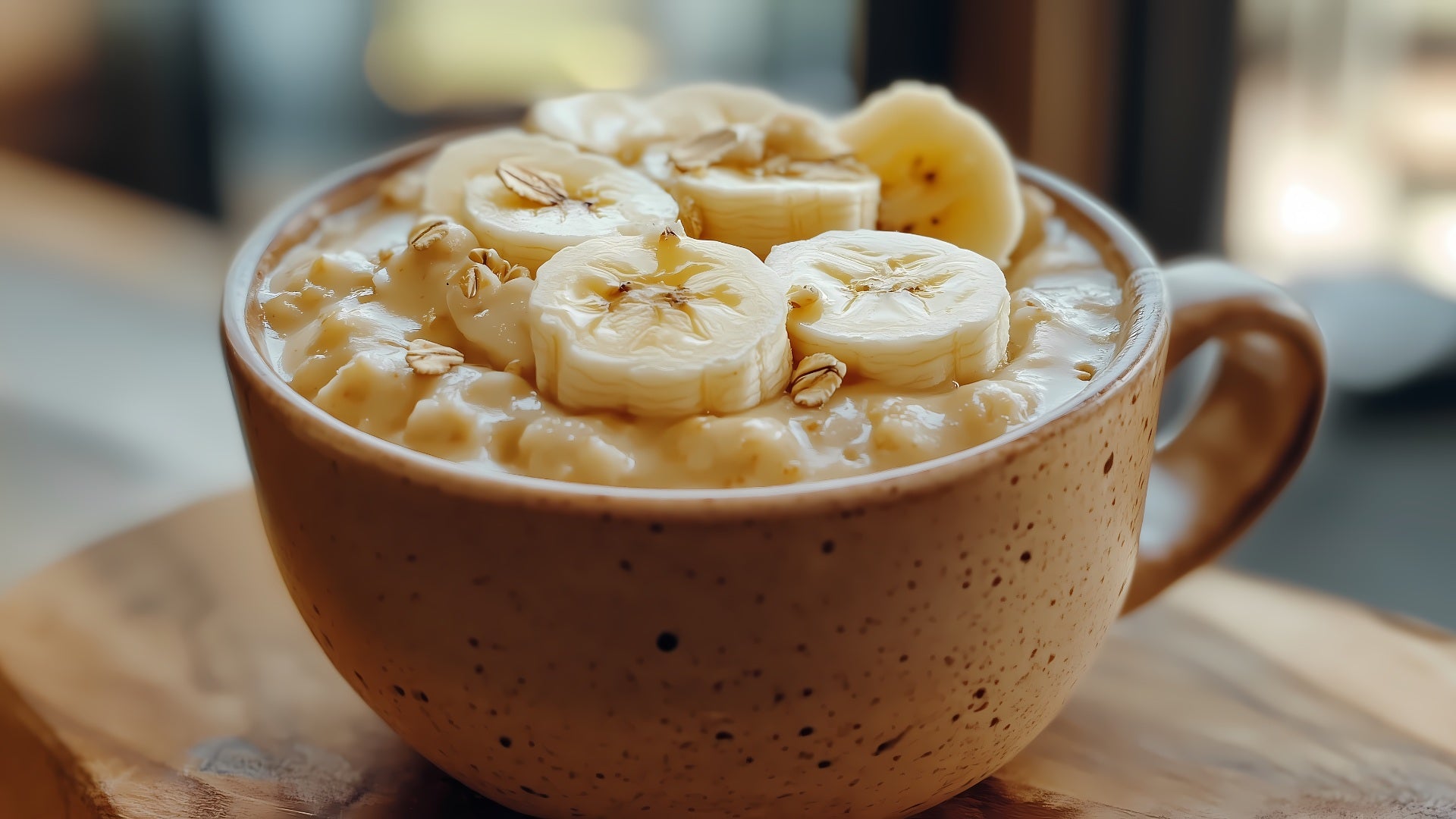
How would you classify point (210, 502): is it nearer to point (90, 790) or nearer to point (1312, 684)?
point (90, 790)

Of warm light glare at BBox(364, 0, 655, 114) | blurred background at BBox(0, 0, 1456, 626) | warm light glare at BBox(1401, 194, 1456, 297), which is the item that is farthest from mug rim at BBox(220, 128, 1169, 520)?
warm light glare at BBox(364, 0, 655, 114)

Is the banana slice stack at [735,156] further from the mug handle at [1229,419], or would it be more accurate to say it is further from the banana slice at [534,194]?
the mug handle at [1229,419]

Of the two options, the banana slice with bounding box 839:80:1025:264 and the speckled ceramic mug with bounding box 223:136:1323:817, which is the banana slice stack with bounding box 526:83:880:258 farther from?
the speckled ceramic mug with bounding box 223:136:1323:817

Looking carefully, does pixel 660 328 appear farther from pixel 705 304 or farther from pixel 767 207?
pixel 767 207

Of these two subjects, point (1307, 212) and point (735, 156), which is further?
point (1307, 212)

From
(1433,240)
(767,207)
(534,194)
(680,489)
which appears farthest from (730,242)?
(1433,240)

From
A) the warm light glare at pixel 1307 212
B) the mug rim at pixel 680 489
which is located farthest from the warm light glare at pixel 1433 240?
the mug rim at pixel 680 489
